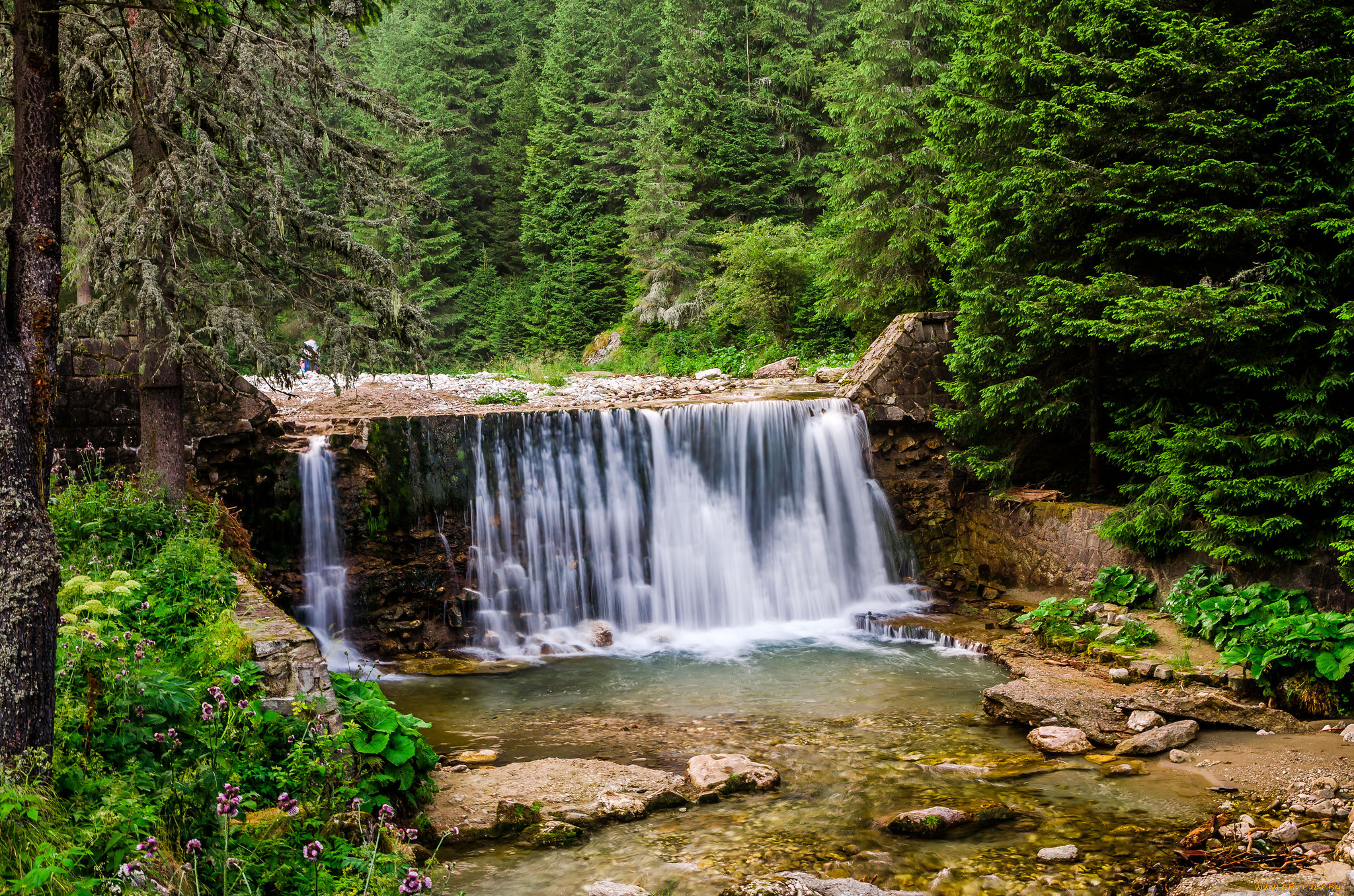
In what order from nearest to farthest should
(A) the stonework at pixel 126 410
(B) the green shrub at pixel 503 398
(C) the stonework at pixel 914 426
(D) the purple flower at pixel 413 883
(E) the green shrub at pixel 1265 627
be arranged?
(D) the purple flower at pixel 413 883, (E) the green shrub at pixel 1265 627, (A) the stonework at pixel 126 410, (C) the stonework at pixel 914 426, (B) the green shrub at pixel 503 398

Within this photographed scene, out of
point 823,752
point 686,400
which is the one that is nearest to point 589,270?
point 686,400

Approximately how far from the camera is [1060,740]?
22.8ft

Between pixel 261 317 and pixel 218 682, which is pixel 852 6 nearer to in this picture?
pixel 261 317

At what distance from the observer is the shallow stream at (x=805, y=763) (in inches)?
202

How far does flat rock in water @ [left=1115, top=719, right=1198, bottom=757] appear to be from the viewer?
267 inches

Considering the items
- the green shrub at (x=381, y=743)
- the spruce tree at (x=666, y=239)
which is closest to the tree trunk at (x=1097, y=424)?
the green shrub at (x=381, y=743)

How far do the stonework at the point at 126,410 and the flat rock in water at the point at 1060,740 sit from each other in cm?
836

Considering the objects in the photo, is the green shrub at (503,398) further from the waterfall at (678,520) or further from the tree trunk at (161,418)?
the tree trunk at (161,418)

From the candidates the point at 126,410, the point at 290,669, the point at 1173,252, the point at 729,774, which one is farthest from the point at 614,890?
the point at 1173,252

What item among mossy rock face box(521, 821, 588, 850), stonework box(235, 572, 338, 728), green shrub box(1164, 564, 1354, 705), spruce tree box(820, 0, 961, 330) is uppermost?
spruce tree box(820, 0, 961, 330)

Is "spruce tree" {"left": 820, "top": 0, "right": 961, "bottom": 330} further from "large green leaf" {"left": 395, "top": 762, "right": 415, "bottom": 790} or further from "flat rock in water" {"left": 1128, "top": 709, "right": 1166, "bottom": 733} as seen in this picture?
"large green leaf" {"left": 395, "top": 762, "right": 415, "bottom": 790}

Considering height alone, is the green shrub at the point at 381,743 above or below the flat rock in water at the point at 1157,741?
above

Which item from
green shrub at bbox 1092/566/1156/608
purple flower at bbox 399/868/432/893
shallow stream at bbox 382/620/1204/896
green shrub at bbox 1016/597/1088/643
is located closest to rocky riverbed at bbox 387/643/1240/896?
shallow stream at bbox 382/620/1204/896

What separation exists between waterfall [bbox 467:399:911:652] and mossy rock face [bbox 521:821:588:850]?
5.51 meters
